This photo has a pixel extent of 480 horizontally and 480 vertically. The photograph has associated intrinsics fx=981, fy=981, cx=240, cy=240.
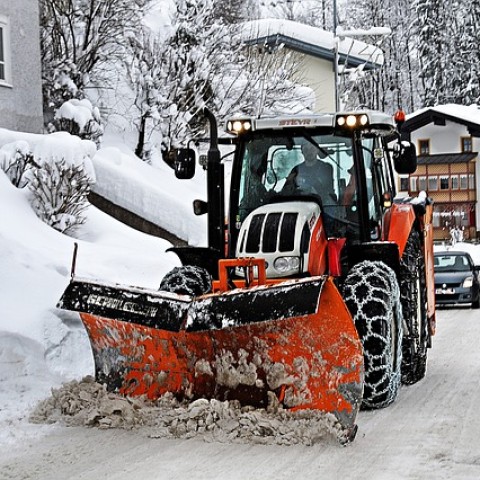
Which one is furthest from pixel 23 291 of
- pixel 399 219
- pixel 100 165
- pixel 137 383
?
pixel 100 165

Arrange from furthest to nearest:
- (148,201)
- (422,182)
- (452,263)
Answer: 1. (422,182)
2. (452,263)
3. (148,201)

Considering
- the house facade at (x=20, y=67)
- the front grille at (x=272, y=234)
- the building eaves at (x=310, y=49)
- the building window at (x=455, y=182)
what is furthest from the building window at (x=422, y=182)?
the front grille at (x=272, y=234)

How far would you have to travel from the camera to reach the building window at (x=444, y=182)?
4822cm

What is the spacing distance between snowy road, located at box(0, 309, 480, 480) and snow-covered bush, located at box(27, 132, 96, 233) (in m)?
6.92

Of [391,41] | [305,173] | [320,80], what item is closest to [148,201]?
[305,173]

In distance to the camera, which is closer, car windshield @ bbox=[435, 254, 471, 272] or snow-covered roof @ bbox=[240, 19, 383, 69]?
car windshield @ bbox=[435, 254, 471, 272]

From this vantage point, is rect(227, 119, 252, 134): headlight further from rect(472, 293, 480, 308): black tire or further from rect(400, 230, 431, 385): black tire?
rect(472, 293, 480, 308): black tire

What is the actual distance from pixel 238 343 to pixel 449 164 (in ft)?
140

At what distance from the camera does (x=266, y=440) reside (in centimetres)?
620

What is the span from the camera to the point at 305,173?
26.7 feet

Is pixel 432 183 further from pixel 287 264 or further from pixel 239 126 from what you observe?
pixel 287 264

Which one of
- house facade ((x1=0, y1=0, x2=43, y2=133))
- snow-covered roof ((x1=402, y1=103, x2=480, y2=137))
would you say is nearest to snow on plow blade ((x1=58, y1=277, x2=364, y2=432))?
house facade ((x1=0, y1=0, x2=43, y2=133))

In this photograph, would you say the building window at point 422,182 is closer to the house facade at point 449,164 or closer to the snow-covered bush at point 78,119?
the house facade at point 449,164

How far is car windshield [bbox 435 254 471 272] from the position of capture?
61.3 ft
